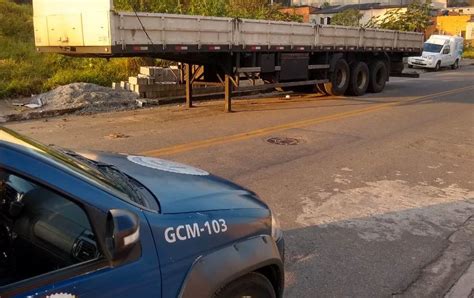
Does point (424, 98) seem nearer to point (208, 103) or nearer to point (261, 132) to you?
point (208, 103)

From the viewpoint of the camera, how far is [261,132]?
9.95 meters

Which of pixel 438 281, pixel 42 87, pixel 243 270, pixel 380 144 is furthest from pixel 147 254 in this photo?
pixel 42 87

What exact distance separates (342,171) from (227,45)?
5.60 metres

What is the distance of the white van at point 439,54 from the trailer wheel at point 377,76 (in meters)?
15.1

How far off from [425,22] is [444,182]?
134 feet

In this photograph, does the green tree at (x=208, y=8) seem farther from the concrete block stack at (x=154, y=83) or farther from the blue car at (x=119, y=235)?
the blue car at (x=119, y=235)

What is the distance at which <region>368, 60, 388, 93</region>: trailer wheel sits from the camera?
59.8 ft

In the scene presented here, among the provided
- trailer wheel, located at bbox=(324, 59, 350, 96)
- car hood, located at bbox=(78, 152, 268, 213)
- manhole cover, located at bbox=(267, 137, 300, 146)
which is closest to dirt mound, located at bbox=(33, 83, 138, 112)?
manhole cover, located at bbox=(267, 137, 300, 146)

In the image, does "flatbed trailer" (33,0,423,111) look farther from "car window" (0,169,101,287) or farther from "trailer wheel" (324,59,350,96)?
"car window" (0,169,101,287)

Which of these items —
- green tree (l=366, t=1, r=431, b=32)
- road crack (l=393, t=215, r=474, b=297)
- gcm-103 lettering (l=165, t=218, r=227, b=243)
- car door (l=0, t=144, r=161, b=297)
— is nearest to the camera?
car door (l=0, t=144, r=161, b=297)

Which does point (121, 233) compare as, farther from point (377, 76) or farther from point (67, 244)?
point (377, 76)

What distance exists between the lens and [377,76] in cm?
1881

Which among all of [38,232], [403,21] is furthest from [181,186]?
[403,21]

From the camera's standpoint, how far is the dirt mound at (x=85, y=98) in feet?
40.8
